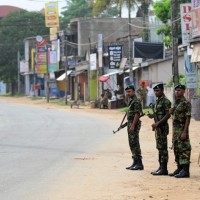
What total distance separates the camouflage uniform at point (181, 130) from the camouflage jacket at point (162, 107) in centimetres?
31

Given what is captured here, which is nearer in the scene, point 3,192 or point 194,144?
point 3,192

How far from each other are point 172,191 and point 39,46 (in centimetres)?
5810

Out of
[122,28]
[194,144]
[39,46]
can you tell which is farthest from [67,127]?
[39,46]

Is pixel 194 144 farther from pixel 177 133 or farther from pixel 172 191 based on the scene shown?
pixel 172 191

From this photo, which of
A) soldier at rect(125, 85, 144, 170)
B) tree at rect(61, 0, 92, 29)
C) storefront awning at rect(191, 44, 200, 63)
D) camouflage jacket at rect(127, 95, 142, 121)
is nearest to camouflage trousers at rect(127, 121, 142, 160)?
soldier at rect(125, 85, 144, 170)

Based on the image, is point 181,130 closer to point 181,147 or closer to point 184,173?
point 181,147

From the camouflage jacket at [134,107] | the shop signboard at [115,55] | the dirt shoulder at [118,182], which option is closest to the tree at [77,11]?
the shop signboard at [115,55]

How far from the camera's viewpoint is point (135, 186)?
928 centimetres

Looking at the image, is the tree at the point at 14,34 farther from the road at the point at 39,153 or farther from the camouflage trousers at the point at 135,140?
the camouflage trousers at the point at 135,140

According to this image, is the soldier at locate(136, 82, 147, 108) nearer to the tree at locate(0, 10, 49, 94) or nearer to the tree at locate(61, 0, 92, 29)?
the tree at locate(0, 10, 49, 94)

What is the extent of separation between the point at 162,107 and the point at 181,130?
1.98ft

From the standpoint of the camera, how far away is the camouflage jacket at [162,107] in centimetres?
1034

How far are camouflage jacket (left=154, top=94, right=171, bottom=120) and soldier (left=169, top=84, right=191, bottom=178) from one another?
0.78 ft

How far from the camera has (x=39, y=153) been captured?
14.0m
